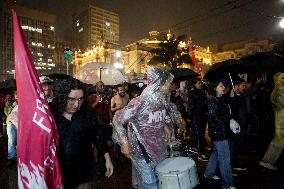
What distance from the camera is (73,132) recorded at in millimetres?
3232

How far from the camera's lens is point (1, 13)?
369 feet

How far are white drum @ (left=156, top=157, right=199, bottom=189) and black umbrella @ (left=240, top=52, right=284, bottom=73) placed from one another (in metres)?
5.57

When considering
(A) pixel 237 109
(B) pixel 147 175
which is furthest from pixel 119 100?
(B) pixel 147 175

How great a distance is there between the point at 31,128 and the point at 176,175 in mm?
2276

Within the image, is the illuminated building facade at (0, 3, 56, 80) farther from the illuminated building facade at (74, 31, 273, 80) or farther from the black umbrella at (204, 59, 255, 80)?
the black umbrella at (204, 59, 255, 80)

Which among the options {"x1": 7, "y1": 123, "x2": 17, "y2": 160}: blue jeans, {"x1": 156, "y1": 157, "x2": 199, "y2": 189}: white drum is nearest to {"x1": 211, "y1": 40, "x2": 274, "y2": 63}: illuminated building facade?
{"x1": 7, "y1": 123, "x2": 17, "y2": 160}: blue jeans

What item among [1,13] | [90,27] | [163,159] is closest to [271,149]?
[163,159]

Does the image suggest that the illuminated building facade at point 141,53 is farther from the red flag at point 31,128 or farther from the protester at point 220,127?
the red flag at point 31,128

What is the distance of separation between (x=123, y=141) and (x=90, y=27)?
13651cm

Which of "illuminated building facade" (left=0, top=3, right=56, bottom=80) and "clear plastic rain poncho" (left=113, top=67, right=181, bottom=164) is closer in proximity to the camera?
"clear plastic rain poncho" (left=113, top=67, right=181, bottom=164)

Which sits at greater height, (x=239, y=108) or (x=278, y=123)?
(x=239, y=108)

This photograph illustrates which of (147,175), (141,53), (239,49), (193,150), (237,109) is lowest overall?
(193,150)

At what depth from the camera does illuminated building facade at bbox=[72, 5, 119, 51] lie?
136 metres

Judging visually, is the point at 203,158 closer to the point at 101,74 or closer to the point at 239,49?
the point at 101,74
